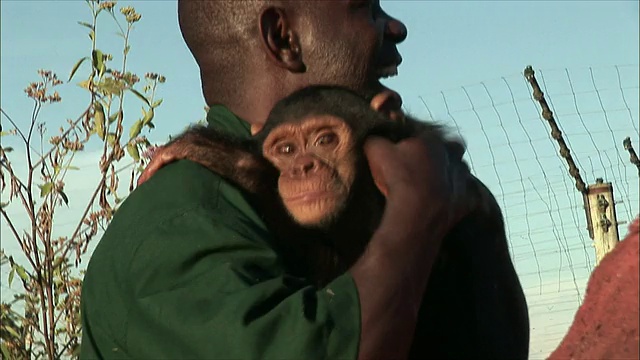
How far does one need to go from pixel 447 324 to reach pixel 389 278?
0.71 m

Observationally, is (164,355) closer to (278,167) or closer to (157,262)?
(157,262)

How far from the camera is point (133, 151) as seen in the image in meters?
5.66

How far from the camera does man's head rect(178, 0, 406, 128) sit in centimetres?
359

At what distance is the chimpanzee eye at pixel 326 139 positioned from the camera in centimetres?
351

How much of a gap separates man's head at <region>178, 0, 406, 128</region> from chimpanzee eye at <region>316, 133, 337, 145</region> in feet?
0.50

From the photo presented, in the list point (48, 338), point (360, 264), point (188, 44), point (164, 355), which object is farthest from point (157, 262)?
point (48, 338)

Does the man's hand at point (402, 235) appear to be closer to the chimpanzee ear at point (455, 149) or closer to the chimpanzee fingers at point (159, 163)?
the chimpanzee ear at point (455, 149)

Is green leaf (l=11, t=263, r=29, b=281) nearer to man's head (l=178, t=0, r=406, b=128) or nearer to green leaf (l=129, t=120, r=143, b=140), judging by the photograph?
green leaf (l=129, t=120, r=143, b=140)

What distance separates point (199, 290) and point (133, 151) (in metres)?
2.80

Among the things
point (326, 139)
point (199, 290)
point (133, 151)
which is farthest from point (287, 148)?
point (133, 151)

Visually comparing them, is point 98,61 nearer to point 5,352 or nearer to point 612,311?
point 5,352

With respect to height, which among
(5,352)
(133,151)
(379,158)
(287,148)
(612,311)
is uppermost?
(133,151)

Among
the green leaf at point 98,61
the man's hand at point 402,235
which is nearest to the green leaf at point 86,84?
the green leaf at point 98,61

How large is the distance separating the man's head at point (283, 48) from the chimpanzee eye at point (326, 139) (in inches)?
6.0
